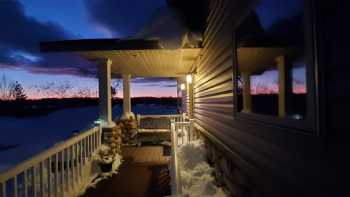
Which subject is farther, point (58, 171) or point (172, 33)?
point (172, 33)

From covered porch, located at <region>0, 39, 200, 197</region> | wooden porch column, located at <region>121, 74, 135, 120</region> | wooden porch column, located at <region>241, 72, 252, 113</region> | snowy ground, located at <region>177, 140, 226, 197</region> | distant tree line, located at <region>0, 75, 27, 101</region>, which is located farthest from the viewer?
distant tree line, located at <region>0, 75, 27, 101</region>

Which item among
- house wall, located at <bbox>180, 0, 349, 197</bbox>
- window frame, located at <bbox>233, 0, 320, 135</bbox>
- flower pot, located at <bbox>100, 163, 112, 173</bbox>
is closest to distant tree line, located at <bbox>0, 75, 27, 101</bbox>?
flower pot, located at <bbox>100, 163, 112, 173</bbox>

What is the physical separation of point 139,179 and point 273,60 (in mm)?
4485

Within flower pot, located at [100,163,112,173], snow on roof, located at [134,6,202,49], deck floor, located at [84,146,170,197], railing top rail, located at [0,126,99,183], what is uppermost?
snow on roof, located at [134,6,202,49]

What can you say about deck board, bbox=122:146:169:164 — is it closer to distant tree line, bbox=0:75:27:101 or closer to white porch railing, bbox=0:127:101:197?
white porch railing, bbox=0:127:101:197

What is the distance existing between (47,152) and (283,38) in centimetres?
328

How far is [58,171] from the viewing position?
4.76 metres

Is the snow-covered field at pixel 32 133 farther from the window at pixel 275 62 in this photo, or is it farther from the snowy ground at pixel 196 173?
the window at pixel 275 62

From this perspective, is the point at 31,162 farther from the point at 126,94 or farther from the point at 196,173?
the point at 126,94

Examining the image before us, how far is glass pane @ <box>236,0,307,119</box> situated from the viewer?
166 centimetres

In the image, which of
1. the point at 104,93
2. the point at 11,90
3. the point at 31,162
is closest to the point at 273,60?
the point at 31,162

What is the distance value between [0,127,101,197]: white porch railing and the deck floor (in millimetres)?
449

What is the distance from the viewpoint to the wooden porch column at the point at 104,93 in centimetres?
689

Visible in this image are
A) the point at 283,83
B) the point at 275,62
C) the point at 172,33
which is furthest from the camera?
the point at 172,33
